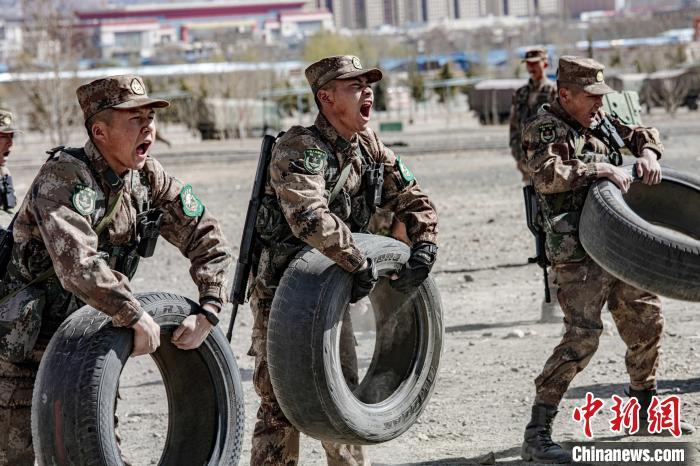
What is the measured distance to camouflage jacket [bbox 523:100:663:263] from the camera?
19.3ft

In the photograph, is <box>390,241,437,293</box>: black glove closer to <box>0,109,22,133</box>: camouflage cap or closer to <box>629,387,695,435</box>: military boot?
<box>629,387,695,435</box>: military boot

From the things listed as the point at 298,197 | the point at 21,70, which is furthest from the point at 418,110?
the point at 298,197

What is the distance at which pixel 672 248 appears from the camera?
559 centimetres

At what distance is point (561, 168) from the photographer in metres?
5.86

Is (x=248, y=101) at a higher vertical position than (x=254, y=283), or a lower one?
lower

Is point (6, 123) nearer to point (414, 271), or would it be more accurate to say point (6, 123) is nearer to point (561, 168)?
point (414, 271)

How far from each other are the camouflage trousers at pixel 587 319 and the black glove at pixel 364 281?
1393 mm

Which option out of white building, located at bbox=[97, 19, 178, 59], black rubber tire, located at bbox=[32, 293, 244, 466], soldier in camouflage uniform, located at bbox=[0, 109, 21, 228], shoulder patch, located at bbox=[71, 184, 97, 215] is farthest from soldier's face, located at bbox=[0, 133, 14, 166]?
white building, located at bbox=[97, 19, 178, 59]

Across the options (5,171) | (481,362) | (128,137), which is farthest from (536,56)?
(128,137)

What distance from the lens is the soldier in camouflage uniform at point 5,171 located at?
7199mm

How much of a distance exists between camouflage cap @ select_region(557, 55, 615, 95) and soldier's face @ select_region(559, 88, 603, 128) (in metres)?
0.03

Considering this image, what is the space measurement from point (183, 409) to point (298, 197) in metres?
0.97

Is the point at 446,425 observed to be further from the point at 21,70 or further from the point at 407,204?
the point at 21,70

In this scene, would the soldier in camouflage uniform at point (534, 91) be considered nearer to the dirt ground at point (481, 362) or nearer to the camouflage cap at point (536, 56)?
the camouflage cap at point (536, 56)
